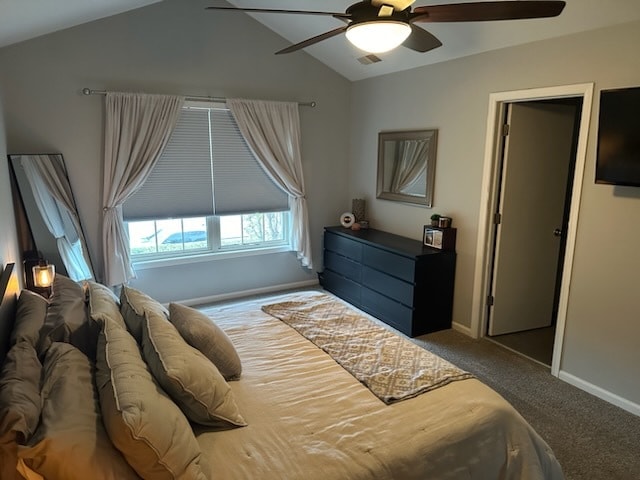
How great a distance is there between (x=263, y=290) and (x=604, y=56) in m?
3.79

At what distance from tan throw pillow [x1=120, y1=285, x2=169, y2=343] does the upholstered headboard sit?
0.46m

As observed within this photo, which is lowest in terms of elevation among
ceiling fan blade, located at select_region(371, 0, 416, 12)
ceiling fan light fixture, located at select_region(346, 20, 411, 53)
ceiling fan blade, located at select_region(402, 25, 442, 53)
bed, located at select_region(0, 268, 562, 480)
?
bed, located at select_region(0, 268, 562, 480)

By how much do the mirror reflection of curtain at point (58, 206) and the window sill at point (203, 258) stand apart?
0.54 meters

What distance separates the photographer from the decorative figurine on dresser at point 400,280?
12.6ft

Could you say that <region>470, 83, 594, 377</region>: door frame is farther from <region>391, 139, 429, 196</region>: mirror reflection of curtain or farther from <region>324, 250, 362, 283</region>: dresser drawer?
<region>324, 250, 362, 283</region>: dresser drawer

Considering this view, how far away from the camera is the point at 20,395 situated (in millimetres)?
1252

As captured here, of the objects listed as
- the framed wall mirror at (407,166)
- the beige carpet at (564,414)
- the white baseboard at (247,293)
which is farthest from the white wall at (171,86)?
the beige carpet at (564,414)

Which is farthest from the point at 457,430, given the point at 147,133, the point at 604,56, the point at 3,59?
the point at 3,59

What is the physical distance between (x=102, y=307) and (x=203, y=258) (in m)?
2.60

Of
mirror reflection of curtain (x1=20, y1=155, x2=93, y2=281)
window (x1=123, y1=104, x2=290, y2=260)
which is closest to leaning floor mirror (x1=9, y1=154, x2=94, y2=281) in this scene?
mirror reflection of curtain (x1=20, y1=155, x2=93, y2=281)

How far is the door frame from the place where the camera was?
2910 mm

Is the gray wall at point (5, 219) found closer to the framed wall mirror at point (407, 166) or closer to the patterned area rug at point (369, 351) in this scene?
the patterned area rug at point (369, 351)

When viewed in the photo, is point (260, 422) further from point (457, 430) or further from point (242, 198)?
Result: point (242, 198)

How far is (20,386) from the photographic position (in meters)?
1.31
